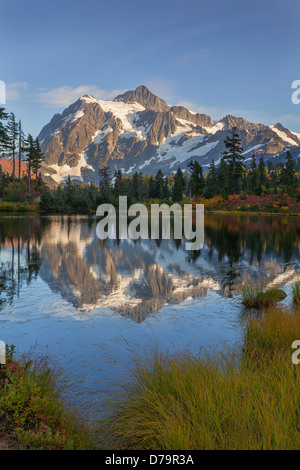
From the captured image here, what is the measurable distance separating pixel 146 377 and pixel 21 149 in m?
77.7

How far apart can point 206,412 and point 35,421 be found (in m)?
1.87

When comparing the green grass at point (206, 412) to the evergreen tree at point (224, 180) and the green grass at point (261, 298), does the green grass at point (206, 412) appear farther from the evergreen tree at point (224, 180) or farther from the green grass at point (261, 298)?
the evergreen tree at point (224, 180)

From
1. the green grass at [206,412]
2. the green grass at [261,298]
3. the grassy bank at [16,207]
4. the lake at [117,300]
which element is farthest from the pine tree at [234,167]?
the green grass at [206,412]

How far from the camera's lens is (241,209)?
68.3 metres

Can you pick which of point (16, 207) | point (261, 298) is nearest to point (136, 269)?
point (261, 298)

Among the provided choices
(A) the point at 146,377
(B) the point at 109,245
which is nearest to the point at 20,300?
(A) the point at 146,377

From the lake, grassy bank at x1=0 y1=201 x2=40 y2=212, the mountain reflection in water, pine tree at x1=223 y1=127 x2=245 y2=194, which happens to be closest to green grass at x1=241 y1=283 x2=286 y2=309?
the lake

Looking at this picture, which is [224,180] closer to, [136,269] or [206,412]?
[136,269]

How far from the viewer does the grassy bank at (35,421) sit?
11.1 feet

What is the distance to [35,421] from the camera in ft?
12.3

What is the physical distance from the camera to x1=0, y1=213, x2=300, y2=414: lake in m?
6.60

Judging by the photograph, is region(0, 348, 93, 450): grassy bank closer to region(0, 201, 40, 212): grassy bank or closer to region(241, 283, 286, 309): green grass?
region(241, 283, 286, 309): green grass

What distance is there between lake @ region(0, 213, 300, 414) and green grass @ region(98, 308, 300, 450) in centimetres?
115
